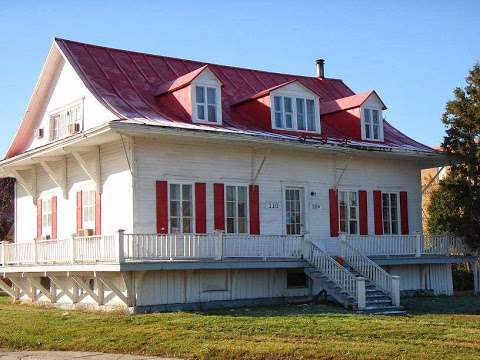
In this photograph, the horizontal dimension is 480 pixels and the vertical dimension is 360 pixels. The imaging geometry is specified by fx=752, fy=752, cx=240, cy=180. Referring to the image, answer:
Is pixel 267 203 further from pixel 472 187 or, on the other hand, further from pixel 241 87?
pixel 472 187

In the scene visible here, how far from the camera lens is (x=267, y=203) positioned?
26.0 m

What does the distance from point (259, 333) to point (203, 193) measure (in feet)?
26.7

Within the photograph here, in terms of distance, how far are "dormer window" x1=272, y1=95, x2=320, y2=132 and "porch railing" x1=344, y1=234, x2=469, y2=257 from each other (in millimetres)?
4685

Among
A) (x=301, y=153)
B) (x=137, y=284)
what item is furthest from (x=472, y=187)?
(x=137, y=284)

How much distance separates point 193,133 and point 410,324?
28.7ft

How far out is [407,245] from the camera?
27.7 metres

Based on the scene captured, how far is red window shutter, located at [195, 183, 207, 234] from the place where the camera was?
24109 mm

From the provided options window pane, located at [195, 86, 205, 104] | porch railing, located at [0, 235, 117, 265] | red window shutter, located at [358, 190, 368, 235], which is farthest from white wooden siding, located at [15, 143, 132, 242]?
red window shutter, located at [358, 190, 368, 235]

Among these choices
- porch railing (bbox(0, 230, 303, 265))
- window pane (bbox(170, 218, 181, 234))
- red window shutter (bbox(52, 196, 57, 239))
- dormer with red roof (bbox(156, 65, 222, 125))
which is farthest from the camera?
red window shutter (bbox(52, 196, 57, 239))

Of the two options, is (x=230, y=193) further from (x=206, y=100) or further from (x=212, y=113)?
(x=206, y=100)

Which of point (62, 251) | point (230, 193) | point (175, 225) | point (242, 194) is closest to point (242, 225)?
point (242, 194)

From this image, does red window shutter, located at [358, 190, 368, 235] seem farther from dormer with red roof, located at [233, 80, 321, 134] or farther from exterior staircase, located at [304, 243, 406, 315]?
exterior staircase, located at [304, 243, 406, 315]

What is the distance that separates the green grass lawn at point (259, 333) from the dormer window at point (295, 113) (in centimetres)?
755

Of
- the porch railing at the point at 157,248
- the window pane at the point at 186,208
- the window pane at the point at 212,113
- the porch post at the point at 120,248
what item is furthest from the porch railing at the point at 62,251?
the window pane at the point at 212,113
